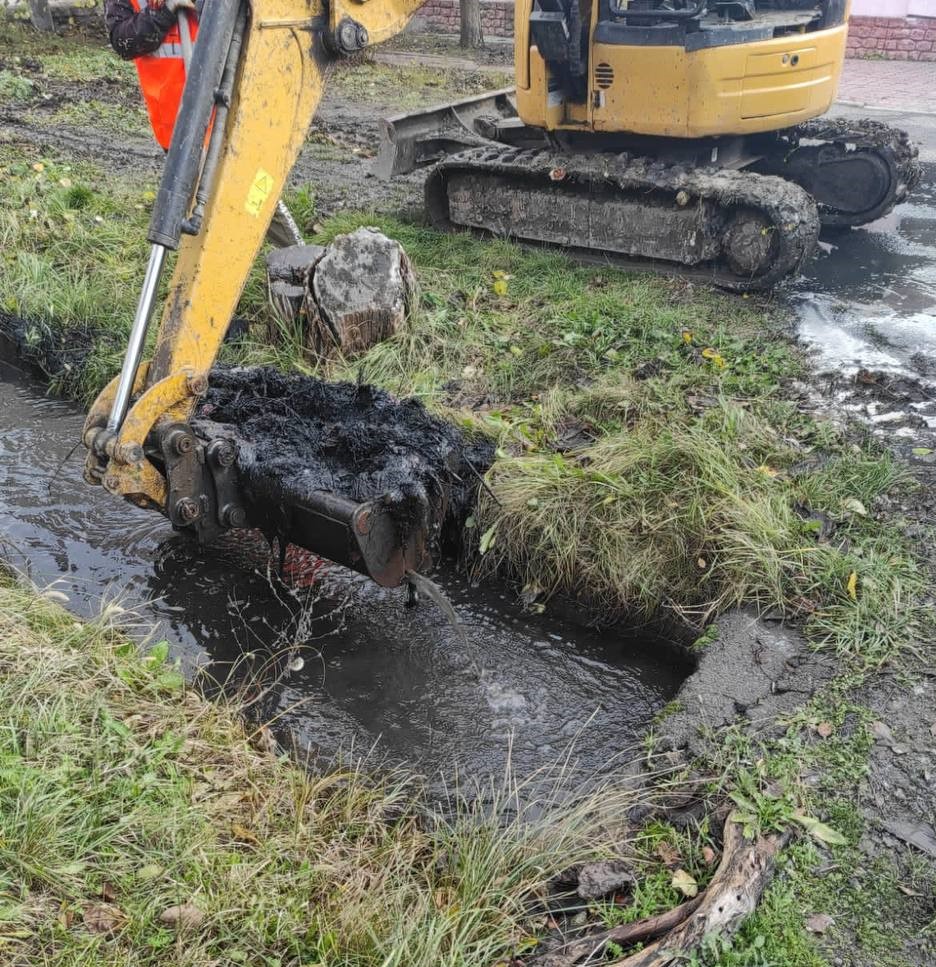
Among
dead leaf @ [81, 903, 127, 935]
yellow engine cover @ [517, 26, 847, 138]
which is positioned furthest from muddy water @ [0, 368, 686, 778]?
yellow engine cover @ [517, 26, 847, 138]

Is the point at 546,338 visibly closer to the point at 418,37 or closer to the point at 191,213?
the point at 191,213

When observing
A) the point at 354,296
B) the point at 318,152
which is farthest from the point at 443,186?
the point at 318,152

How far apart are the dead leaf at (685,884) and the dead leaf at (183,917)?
1.30 meters

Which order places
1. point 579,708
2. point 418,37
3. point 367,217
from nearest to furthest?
point 579,708 → point 367,217 → point 418,37

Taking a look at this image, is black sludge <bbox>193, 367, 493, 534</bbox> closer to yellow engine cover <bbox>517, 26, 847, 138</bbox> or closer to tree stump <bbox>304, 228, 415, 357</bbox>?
tree stump <bbox>304, 228, 415, 357</bbox>

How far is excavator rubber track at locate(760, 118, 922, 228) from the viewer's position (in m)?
7.99

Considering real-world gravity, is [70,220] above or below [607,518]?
above

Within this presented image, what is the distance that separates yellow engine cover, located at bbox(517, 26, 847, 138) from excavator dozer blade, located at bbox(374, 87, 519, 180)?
56.9 inches

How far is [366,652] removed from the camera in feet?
13.9

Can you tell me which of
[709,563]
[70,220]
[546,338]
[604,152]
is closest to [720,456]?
[709,563]

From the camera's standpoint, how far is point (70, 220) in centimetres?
742

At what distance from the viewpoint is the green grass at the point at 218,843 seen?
2.59m

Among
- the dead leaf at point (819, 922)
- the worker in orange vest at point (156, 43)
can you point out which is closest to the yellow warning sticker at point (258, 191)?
the worker in orange vest at point (156, 43)

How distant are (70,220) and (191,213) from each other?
14.3 ft
